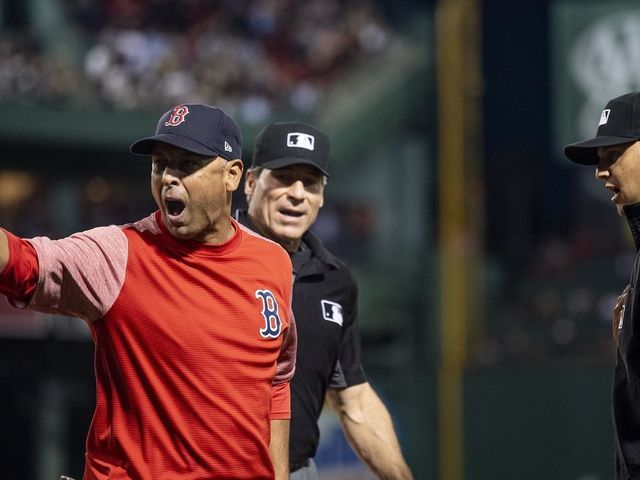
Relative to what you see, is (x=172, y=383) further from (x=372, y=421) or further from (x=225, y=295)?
(x=372, y=421)

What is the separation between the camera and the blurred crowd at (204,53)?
1532 cm

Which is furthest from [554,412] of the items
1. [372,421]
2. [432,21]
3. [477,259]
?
[372,421]

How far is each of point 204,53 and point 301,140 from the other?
1208 cm

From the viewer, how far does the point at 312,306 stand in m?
4.77

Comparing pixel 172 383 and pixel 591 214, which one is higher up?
pixel 591 214

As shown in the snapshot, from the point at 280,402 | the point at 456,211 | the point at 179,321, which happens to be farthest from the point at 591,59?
the point at 179,321

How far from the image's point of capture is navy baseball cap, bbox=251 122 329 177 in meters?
4.76

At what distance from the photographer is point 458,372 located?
13711 mm

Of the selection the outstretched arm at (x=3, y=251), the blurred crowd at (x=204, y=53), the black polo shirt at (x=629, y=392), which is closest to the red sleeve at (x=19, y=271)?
the outstretched arm at (x=3, y=251)

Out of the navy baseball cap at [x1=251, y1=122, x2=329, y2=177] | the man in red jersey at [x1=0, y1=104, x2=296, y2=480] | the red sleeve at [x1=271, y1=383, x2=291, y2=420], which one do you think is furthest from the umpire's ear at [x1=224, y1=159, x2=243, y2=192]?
the navy baseball cap at [x1=251, y1=122, x2=329, y2=177]

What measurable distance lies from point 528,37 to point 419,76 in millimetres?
2931

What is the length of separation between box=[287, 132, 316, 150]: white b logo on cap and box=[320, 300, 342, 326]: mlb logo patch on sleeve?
0.62 meters

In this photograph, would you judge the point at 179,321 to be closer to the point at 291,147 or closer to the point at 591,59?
the point at 291,147

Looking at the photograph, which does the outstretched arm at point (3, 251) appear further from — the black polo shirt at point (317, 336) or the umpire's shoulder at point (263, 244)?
the black polo shirt at point (317, 336)
